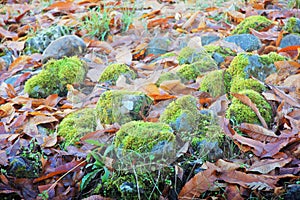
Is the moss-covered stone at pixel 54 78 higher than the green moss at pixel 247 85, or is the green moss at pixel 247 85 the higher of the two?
the green moss at pixel 247 85

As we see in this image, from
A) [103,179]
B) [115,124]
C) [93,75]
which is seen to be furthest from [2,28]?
[103,179]

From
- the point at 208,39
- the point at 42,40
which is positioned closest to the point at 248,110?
the point at 208,39

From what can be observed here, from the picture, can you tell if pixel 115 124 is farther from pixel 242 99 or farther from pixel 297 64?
pixel 297 64

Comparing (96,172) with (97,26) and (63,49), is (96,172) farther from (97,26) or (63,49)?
(97,26)

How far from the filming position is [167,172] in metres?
2.55

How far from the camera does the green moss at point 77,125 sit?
294 centimetres

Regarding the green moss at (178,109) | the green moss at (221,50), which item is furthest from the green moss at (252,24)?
the green moss at (178,109)

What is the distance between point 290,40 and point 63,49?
200 centimetres

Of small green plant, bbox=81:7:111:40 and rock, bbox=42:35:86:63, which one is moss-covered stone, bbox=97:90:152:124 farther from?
small green plant, bbox=81:7:111:40

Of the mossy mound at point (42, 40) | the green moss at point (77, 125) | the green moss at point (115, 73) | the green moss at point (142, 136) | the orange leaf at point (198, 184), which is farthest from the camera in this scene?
the mossy mound at point (42, 40)

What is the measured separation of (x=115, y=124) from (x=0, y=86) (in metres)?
1.45

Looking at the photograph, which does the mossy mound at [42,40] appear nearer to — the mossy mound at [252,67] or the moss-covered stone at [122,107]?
the moss-covered stone at [122,107]

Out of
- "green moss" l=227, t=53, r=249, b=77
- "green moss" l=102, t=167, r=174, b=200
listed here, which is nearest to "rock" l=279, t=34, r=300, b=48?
"green moss" l=227, t=53, r=249, b=77

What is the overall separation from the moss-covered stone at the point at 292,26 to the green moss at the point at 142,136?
2.07 m
